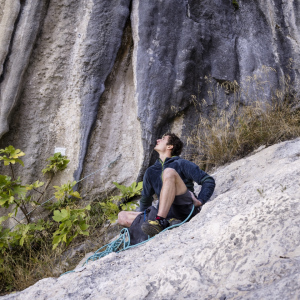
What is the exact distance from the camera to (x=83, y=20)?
458cm

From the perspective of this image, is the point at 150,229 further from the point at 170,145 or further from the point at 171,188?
the point at 170,145

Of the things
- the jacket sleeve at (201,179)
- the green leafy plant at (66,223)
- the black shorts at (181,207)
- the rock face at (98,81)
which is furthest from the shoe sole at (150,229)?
the rock face at (98,81)

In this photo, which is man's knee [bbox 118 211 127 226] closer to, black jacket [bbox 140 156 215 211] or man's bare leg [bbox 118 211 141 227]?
man's bare leg [bbox 118 211 141 227]

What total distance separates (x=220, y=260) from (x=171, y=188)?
115 centimetres

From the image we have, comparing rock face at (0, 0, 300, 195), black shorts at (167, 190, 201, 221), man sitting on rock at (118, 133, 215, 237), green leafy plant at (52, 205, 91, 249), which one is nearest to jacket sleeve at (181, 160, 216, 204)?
man sitting on rock at (118, 133, 215, 237)

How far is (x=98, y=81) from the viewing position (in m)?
4.52

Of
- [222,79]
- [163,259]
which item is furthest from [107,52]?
[163,259]

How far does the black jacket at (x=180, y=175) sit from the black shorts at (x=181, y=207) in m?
0.18

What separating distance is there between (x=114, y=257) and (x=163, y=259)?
0.49 metres

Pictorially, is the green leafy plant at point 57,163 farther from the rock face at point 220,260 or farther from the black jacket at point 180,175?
the rock face at point 220,260

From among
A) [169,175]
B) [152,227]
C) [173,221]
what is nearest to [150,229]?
[152,227]

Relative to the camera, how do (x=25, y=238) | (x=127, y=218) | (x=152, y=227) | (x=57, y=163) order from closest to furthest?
(x=152, y=227), (x=127, y=218), (x=25, y=238), (x=57, y=163)

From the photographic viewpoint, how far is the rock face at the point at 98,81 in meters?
4.38

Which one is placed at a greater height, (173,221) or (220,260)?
(220,260)
